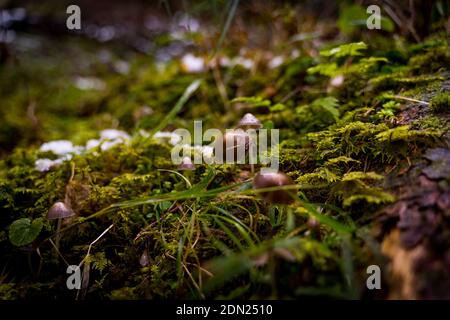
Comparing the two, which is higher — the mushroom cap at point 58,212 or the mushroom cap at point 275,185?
the mushroom cap at point 275,185

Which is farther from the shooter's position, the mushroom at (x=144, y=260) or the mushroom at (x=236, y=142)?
the mushroom at (x=236, y=142)

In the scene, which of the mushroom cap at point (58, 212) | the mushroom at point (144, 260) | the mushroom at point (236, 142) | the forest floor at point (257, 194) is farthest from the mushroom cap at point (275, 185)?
the mushroom cap at point (58, 212)

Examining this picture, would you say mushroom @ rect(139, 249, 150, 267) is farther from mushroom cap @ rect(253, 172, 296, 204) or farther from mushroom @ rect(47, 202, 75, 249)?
mushroom cap @ rect(253, 172, 296, 204)

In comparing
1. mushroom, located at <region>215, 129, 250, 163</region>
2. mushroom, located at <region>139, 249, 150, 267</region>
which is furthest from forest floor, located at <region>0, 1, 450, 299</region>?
mushroom, located at <region>215, 129, 250, 163</region>

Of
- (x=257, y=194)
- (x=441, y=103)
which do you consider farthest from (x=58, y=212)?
(x=441, y=103)

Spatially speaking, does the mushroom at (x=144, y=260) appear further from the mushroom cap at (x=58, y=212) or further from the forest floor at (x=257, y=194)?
the mushroom cap at (x=58, y=212)

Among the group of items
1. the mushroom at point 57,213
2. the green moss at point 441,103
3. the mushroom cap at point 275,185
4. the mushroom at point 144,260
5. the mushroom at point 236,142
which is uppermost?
the green moss at point 441,103

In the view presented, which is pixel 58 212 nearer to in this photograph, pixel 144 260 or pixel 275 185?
pixel 144 260

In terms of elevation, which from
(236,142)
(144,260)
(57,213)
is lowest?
(144,260)

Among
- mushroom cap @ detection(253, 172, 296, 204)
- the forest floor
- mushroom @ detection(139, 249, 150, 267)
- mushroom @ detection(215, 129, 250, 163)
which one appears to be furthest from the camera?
mushroom @ detection(215, 129, 250, 163)

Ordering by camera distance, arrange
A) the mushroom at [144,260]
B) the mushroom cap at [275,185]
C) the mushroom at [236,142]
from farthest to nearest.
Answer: the mushroom at [236,142] < the mushroom at [144,260] < the mushroom cap at [275,185]

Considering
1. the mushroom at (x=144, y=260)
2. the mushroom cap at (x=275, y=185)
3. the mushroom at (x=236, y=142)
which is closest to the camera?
the mushroom cap at (x=275, y=185)

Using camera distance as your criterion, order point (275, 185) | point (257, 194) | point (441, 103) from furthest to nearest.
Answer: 1. point (441, 103)
2. point (257, 194)
3. point (275, 185)
